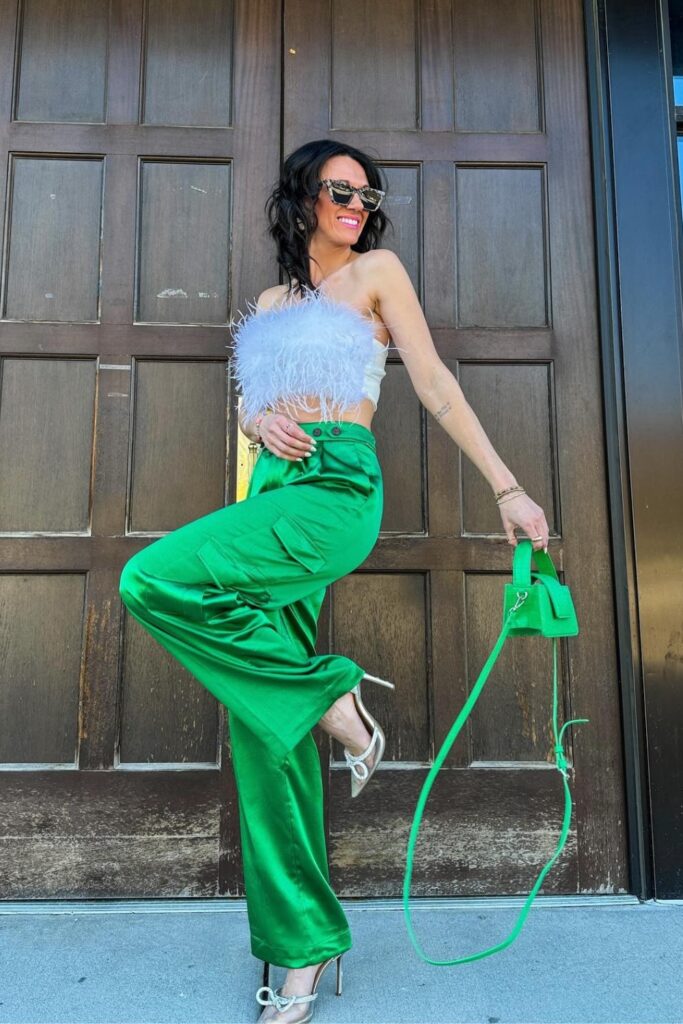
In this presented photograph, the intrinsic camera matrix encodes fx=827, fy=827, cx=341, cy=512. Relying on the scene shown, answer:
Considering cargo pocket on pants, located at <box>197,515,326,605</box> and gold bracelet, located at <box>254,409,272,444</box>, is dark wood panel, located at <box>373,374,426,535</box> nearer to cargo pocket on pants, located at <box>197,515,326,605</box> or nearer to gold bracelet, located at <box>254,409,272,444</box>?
gold bracelet, located at <box>254,409,272,444</box>

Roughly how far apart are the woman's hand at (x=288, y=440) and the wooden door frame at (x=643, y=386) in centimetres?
119

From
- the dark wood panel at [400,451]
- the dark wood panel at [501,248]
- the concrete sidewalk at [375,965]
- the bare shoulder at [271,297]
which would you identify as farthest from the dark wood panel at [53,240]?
the concrete sidewalk at [375,965]

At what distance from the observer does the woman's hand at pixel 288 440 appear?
189cm

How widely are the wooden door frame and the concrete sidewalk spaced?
1.21 feet

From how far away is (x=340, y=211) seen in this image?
2.14 m

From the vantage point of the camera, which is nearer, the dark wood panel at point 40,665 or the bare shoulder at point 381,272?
the bare shoulder at point 381,272

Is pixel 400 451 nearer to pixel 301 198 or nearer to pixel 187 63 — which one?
pixel 301 198

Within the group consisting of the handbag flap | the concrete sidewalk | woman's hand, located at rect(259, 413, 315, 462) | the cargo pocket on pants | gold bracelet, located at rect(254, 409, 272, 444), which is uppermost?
gold bracelet, located at rect(254, 409, 272, 444)

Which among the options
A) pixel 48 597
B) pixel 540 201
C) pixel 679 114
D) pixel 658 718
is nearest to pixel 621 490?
pixel 658 718

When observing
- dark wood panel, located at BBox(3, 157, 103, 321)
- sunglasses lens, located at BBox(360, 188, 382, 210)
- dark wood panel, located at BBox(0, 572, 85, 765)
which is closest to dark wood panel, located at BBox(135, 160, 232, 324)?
dark wood panel, located at BBox(3, 157, 103, 321)

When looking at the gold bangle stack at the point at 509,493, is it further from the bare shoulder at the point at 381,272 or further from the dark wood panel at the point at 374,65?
the dark wood panel at the point at 374,65

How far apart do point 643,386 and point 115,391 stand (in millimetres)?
1684

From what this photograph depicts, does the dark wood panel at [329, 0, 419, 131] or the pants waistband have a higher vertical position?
the dark wood panel at [329, 0, 419, 131]

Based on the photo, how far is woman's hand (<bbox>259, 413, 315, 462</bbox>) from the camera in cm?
189
